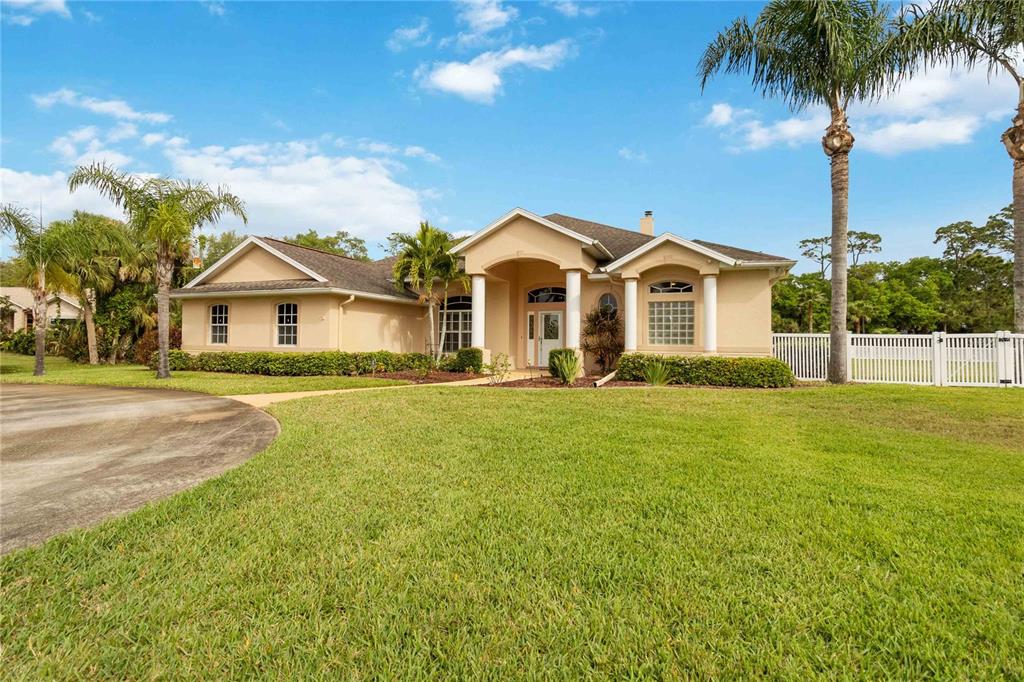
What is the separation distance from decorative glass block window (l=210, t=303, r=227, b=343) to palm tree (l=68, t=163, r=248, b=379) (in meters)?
3.71

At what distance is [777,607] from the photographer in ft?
9.17

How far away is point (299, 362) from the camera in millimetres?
17547

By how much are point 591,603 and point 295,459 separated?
13.9 feet

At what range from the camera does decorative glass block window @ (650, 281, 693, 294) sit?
54.0ft

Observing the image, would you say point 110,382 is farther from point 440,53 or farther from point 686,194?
point 686,194

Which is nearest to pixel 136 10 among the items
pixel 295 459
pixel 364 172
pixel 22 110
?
pixel 22 110

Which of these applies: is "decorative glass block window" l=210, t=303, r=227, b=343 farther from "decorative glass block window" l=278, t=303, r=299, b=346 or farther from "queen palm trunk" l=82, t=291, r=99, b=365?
"queen palm trunk" l=82, t=291, r=99, b=365

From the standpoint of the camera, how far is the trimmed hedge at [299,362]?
1750 centimetres

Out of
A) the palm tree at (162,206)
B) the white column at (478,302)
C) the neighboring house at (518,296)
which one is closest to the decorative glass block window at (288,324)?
the neighboring house at (518,296)

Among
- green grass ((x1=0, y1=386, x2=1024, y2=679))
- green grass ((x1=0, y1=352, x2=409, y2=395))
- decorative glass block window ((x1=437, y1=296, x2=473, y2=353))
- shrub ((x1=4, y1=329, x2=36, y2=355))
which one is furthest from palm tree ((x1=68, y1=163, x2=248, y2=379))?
shrub ((x1=4, y1=329, x2=36, y2=355))

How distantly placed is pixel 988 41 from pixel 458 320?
19328 mm

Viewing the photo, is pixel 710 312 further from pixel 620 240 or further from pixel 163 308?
pixel 163 308

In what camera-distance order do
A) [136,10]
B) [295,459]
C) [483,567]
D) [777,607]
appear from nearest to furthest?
[777,607]
[483,567]
[295,459]
[136,10]

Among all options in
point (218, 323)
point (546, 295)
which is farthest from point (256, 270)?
point (546, 295)
